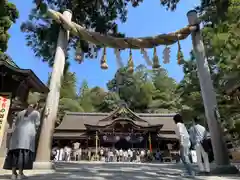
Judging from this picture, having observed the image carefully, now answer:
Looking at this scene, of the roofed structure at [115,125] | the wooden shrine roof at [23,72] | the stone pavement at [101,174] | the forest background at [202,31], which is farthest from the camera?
the roofed structure at [115,125]

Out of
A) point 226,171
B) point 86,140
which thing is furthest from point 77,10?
point 86,140


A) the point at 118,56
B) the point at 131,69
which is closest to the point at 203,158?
the point at 131,69

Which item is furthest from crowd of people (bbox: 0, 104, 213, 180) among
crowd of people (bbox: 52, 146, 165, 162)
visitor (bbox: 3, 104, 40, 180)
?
crowd of people (bbox: 52, 146, 165, 162)

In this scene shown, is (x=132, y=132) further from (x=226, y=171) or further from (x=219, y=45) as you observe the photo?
(x=226, y=171)

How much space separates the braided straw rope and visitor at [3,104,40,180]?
391cm

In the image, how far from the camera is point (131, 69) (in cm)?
762

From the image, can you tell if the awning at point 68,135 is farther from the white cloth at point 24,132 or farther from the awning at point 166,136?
the white cloth at point 24,132

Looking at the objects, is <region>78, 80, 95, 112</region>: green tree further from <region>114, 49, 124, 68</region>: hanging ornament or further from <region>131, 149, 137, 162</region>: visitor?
<region>114, 49, 124, 68</region>: hanging ornament

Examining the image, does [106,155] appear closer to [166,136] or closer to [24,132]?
[166,136]

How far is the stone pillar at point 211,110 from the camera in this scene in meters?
5.41

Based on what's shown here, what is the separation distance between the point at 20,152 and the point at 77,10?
20.9 feet

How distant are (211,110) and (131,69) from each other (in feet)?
9.54

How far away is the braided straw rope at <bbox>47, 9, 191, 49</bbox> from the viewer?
7039 millimetres

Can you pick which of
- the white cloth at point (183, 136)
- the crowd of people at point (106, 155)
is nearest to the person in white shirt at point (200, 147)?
the white cloth at point (183, 136)
